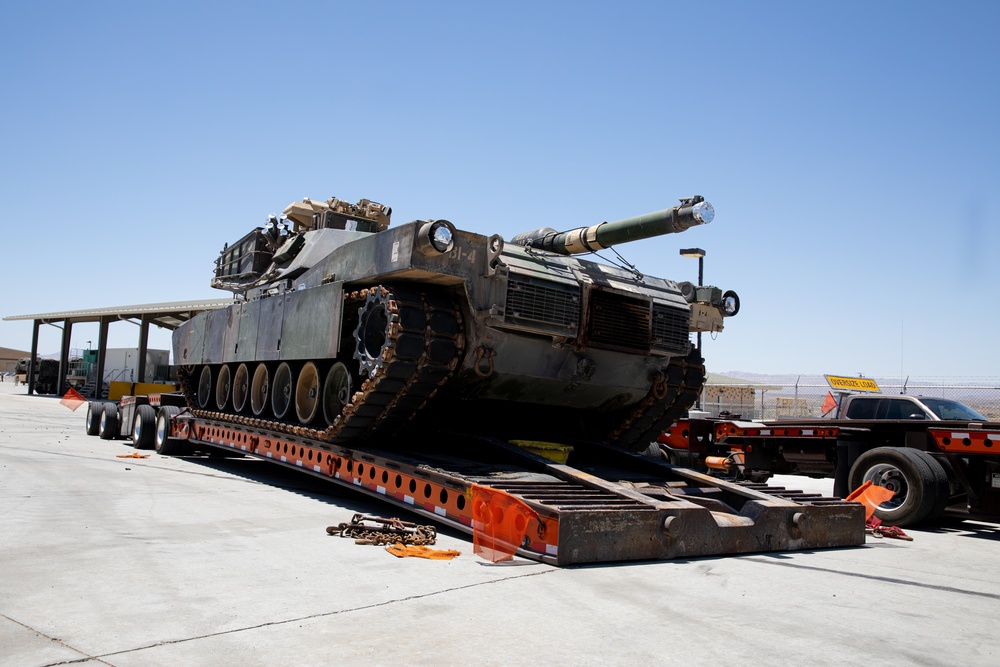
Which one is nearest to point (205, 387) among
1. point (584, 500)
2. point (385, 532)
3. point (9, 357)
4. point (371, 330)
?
point (371, 330)

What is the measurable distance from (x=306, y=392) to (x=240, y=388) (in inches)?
110

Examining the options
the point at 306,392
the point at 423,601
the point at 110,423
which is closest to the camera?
the point at 423,601

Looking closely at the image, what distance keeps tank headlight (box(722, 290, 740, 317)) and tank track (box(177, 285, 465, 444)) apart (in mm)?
4636

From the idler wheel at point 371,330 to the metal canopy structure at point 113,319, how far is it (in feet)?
92.7

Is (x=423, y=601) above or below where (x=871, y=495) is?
below

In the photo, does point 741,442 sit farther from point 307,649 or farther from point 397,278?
point 307,649

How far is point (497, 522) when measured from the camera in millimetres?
Answer: 6992

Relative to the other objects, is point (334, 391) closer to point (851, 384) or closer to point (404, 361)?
point (404, 361)

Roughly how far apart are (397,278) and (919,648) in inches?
234

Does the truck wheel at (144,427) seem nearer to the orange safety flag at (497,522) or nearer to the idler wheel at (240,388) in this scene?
the idler wheel at (240,388)

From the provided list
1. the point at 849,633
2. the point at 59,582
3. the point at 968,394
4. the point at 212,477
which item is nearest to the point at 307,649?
the point at 59,582

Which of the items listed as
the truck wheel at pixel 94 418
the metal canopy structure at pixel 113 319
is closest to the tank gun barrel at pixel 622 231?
the truck wheel at pixel 94 418

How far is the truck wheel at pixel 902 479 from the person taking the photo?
966 centimetres

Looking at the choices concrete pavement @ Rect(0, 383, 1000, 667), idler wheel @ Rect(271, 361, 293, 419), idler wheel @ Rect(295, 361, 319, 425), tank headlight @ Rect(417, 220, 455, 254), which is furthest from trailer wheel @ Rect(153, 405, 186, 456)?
tank headlight @ Rect(417, 220, 455, 254)
